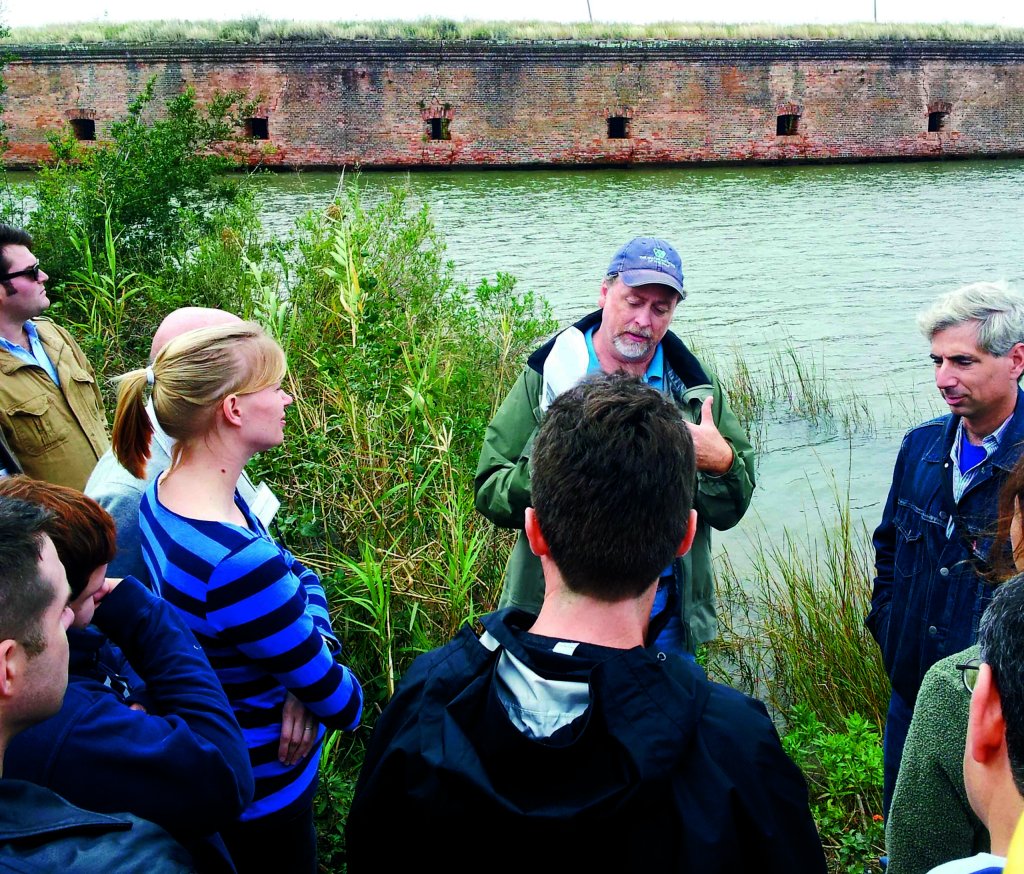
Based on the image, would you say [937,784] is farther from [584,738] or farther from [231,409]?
[231,409]

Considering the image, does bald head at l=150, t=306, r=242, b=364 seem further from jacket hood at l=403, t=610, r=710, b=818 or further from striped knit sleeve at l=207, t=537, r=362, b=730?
jacket hood at l=403, t=610, r=710, b=818

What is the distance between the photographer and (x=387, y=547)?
4.39 meters

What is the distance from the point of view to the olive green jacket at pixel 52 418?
3.54 metres

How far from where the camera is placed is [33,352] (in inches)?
147

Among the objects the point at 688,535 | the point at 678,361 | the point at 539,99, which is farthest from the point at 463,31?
the point at 688,535

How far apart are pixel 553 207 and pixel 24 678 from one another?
17941mm

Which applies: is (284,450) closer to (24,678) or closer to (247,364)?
(247,364)

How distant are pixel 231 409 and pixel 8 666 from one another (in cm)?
89

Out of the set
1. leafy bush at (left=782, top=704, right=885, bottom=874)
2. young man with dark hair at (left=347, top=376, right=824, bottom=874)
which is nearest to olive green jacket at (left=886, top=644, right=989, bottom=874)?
young man with dark hair at (left=347, top=376, right=824, bottom=874)

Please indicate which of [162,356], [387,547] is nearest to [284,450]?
[387,547]

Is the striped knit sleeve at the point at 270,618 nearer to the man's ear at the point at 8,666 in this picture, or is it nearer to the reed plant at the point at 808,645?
the man's ear at the point at 8,666

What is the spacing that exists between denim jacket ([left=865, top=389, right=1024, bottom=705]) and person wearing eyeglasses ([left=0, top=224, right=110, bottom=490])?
9.42 ft

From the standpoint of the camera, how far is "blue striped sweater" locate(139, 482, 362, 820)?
2.00 metres

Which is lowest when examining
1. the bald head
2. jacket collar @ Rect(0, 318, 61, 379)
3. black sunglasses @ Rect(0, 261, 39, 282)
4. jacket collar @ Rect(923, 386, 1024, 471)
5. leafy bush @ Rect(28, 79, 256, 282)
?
jacket collar @ Rect(923, 386, 1024, 471)
